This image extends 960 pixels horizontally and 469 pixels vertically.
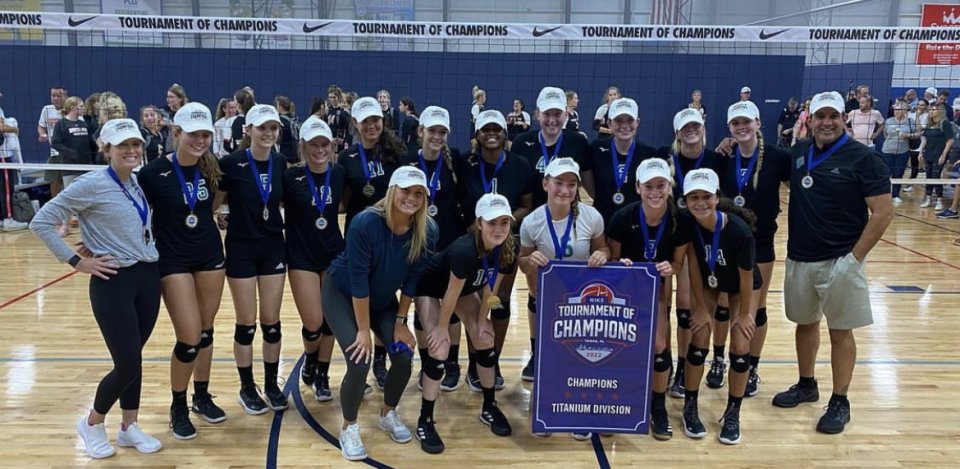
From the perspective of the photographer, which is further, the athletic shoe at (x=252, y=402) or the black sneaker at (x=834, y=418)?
the athletic shoe at (x=252, y=402)

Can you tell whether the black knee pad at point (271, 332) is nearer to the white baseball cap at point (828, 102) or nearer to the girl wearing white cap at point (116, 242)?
the girl wearing white cap at point (116, 242)

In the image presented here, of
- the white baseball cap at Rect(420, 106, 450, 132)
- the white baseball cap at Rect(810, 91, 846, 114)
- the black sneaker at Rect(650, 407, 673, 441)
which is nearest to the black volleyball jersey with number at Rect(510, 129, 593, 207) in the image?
the white baseball cap at Rect(420, 106, 450, 132)

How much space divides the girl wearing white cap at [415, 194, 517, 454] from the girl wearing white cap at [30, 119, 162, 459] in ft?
4.44

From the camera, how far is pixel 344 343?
3.52 metres

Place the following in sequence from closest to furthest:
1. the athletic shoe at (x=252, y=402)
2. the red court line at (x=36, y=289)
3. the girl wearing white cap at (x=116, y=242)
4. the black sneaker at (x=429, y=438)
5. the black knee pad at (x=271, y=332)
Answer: the girl wearing white cap at (x=116, y=242) < the black sneaker at (x=429, y=438) < the black knee pad at (x=271, y=332) < the athletic shoe at (x=252, y=402) < the red court line at (x=36, y=289)

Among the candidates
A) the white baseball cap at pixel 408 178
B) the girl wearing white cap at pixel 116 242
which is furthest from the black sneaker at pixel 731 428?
the girl wearing white cap at pixel 116 242

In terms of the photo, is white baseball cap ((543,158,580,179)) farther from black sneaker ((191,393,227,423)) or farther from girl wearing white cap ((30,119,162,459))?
black sneaker ((191,393,227,423))

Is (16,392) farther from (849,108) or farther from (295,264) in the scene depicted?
(849,108)

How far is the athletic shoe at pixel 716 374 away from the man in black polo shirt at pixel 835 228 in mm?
673

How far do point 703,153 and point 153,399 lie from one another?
142 inches

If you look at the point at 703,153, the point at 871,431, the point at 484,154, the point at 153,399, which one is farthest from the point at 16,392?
the point at 871,431

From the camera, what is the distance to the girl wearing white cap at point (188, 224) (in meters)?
3.49

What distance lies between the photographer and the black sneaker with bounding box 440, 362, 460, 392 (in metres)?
4.50

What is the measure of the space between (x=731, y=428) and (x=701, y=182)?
1.39m
